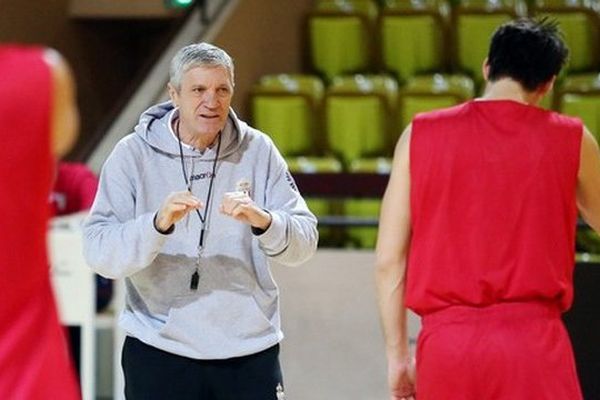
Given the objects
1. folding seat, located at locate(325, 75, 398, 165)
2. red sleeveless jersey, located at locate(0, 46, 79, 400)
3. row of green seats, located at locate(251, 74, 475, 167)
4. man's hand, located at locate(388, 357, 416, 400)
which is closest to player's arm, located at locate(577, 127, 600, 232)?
man's hand, located at locate(388, 357, 416, 400)

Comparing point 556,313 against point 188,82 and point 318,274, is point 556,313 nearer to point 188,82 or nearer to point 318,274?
point 188,82

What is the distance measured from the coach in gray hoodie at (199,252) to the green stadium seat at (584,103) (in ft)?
12.5

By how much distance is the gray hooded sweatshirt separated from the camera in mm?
3947

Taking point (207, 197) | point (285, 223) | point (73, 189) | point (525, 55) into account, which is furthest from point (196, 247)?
point (73, 189)

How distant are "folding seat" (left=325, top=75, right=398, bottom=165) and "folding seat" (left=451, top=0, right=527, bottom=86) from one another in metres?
0.79

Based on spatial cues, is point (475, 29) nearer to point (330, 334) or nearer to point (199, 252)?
point (330, 334)

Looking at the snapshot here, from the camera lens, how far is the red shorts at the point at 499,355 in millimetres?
3539

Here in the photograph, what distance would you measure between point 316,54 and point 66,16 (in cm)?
170

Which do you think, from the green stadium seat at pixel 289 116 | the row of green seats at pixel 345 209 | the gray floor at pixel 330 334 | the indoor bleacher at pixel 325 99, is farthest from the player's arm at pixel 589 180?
the green stadium seat at pixel 289 116

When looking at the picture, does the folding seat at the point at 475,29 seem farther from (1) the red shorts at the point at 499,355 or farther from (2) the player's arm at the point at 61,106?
(2) the player's arm at the point at 61,106

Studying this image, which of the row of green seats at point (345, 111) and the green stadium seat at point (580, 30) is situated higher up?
the green stadium seat at point (580, 30)

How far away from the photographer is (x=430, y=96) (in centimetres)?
779

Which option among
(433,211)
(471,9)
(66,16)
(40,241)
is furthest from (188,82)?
(66,16)

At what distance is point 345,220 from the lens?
6.36 m
